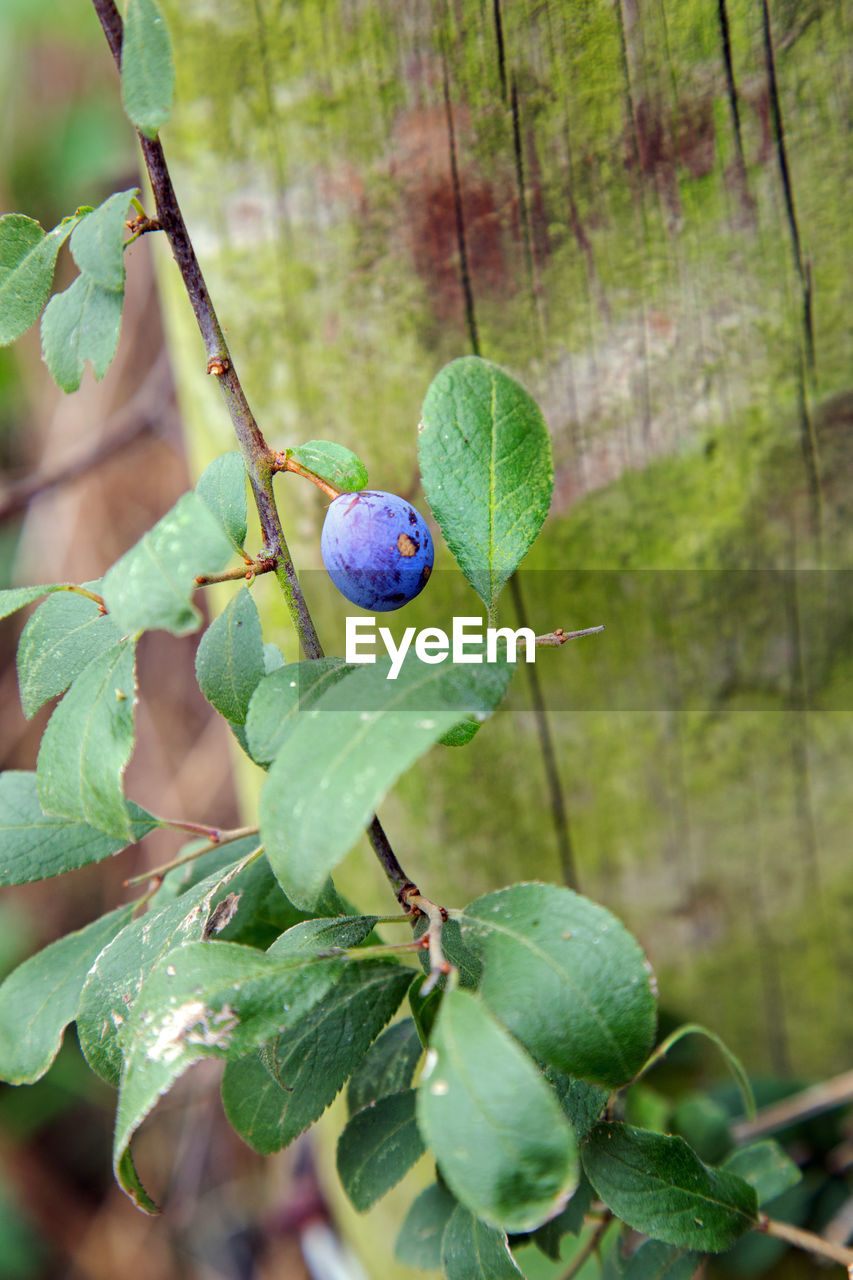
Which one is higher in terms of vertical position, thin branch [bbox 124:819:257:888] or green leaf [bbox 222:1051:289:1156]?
thin branch [bbox 124:819:257:888]

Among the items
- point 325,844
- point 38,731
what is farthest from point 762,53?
point 38,731

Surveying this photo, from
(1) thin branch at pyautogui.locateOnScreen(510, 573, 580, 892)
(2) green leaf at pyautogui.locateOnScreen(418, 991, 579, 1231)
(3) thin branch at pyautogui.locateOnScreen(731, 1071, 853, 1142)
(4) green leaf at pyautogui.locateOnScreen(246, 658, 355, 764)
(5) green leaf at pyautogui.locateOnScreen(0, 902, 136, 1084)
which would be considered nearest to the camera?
(2) green leaf at pyautogui.locateOnScreen(418, 991, 579, 1231)

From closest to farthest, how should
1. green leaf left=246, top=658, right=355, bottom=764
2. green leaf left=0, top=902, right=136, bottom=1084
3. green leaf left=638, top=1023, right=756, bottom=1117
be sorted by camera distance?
green leaf left=246, top=658, right=355, bottom=764 → green leaf left=0, top=902, right=136, bottom=1084 → green leaf left=638, top=1023, right=756, bottom=1117

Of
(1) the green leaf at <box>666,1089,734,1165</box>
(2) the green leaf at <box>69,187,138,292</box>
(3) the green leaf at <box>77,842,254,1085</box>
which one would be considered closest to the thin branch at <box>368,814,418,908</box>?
(3) the green leaf at <box>77,842,254,1085</box>

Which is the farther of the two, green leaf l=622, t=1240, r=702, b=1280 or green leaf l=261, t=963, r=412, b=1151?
green leaf l=622, t=1240, r=702, b=1280

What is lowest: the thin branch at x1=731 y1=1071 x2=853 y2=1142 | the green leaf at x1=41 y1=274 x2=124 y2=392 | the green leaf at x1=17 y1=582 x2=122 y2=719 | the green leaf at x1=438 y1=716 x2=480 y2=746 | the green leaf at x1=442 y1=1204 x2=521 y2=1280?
the thin branch at x1=731 y1=1071 x2=853 y2=1142

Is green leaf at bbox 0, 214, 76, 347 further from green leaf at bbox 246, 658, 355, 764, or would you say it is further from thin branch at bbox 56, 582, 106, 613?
green leaf at bbox 246, 658, 355, 764

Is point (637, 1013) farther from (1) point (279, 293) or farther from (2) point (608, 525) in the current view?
(1) point (279, 293)
